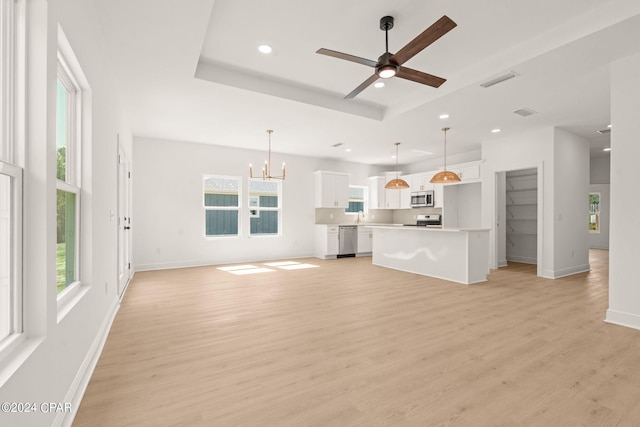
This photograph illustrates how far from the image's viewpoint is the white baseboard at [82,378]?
5.43 feet

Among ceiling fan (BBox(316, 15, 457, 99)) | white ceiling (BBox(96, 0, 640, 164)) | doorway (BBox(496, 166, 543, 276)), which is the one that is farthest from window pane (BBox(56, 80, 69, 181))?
doorway (BBox(496, 166, 543, 276))

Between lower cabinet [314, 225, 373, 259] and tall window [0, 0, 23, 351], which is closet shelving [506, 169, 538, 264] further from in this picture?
tall window [0, 0, 23, 351]

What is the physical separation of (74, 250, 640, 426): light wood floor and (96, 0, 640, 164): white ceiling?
2826 millimetres

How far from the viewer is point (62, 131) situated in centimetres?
215

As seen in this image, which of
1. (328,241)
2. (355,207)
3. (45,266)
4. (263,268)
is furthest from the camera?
(355,207)

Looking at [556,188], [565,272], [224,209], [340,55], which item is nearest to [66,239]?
[340,55]

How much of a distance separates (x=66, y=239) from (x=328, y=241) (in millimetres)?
6414

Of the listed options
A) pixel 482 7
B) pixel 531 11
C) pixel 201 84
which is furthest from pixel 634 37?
pixel 201 84

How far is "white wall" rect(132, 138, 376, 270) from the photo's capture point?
6.46 meters

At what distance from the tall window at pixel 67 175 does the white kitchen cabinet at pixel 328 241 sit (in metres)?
6.18

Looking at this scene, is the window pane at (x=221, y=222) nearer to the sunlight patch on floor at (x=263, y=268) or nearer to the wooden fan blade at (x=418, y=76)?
the sunlight patch on floor at (x=263, y=268)

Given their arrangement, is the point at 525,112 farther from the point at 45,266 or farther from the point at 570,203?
the point at 45,266

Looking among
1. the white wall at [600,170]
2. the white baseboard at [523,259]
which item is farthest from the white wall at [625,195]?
the white wall at [600,170]

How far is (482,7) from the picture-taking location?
273 cm
